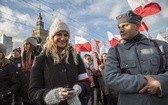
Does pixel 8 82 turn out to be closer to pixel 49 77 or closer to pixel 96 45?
pixel 49 77

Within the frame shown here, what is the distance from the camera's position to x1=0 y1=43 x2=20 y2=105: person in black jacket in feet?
16.4

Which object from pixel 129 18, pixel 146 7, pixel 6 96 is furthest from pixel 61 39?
pixel 146 7

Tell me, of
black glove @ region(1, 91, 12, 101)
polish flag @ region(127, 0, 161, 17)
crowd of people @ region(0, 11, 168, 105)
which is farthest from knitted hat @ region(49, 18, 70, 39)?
polish flag @ region(127, 0, 161, 17)

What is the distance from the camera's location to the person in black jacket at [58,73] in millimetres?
3383

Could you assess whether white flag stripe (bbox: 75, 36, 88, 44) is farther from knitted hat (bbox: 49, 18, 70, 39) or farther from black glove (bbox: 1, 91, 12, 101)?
knitted hat (bbox: 49, 18, 70, 39)

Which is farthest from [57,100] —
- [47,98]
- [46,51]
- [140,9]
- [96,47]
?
[96,47]

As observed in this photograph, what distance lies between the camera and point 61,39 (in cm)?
362

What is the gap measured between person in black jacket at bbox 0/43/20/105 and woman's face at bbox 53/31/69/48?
1.82 m

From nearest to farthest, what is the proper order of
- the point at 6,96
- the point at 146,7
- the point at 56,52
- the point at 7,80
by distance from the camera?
the point at 56,52 → the point at 6,96 → the point at 7,80 → the point at 146,7

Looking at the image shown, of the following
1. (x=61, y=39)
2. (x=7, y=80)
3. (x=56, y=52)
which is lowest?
(x=7, y=80)

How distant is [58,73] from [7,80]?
79.6 inches

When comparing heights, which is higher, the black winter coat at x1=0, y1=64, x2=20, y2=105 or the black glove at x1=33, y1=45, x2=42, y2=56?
the black glove at x1=33, y1=45, x2=42, y2=56

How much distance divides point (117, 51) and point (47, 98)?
94 cm

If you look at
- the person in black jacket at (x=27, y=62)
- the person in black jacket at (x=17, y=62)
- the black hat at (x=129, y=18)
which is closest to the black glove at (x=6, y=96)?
the person in black jacket at (x=17, y=62)
